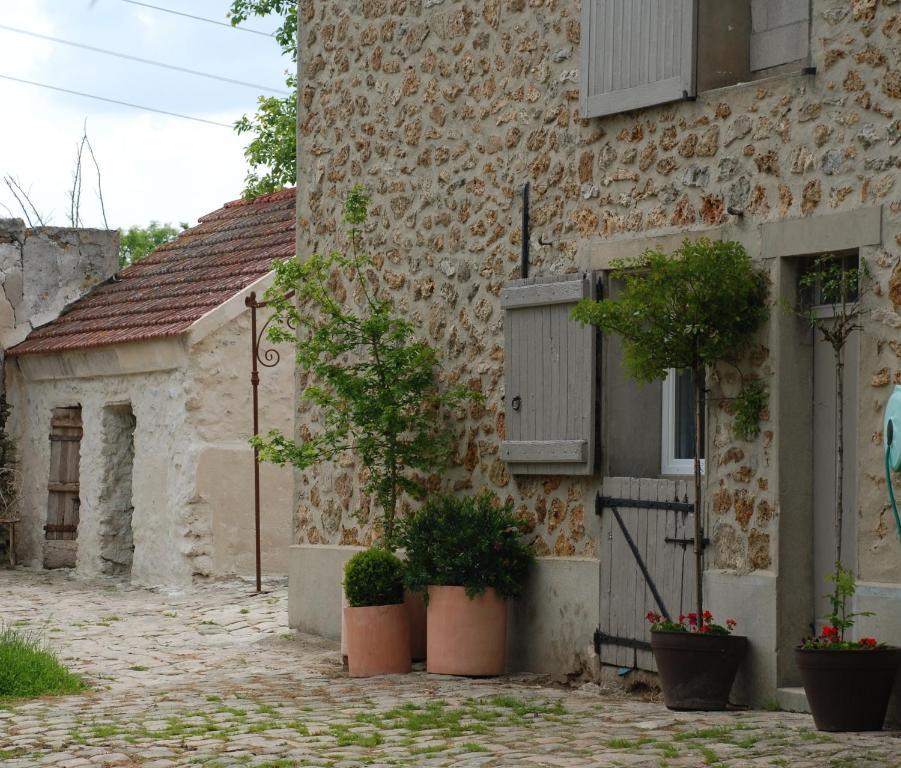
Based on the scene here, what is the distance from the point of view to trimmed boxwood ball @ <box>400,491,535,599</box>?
9.88 m

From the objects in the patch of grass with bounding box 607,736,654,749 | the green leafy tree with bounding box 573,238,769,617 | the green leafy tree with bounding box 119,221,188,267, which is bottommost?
the patch of grass with bounding box 607,736,654,749

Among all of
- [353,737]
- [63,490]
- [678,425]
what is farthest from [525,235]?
[63,490]

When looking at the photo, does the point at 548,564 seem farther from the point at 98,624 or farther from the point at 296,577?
the point at 98,624

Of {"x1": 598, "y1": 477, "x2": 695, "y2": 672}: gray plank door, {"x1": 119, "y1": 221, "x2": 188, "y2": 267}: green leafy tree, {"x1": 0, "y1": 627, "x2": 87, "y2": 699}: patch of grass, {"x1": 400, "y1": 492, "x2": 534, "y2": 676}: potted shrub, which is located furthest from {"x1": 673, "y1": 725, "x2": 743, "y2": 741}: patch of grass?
{"x1": 119, "y1": 221, "x2": 188, "y2": 267}: green leafy tree

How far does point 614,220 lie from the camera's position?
9617 millimetres

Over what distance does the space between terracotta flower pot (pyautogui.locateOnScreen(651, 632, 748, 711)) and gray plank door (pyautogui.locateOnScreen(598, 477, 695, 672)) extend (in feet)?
1.93

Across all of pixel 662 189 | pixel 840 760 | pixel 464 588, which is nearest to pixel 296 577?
pixel 464 588

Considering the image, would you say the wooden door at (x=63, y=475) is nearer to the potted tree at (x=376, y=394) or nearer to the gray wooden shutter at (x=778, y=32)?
the potted tree at (x=376, y=394)

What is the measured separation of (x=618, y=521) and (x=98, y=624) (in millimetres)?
5440

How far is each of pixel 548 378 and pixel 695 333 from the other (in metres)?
1.68

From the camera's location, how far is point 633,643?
928cm

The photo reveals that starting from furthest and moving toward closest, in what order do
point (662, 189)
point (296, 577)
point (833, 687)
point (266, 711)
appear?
1. point (296, 577)
2. point (662, 189)
3. point (266, 711)
4. point (833, 687)

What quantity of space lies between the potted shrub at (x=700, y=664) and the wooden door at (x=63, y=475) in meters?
10.5

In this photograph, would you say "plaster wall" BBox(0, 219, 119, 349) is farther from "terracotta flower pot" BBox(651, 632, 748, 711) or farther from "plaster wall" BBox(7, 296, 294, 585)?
"terracotta flower pot" BBox(651, 632, 748, 711)
